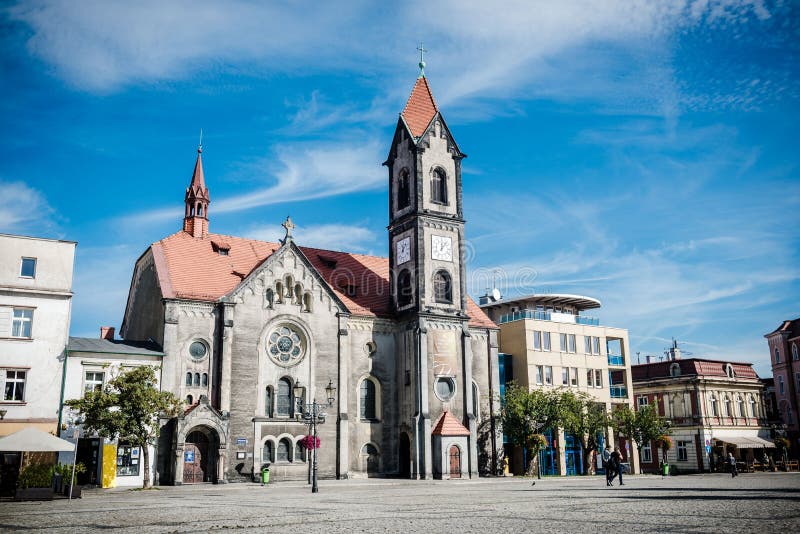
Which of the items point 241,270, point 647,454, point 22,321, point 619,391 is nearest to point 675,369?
point 619,391

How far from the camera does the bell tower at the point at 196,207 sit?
5525 cm

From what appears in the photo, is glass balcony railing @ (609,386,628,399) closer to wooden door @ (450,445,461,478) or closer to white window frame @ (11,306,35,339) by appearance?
wooden door @ (450,445,461,478)

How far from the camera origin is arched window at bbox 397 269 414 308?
5644 cm

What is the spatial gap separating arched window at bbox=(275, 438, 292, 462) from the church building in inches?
3.9

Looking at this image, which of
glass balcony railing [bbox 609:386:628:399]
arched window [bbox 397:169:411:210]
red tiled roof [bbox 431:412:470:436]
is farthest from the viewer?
glass balcony railing [bbox 609:386:628:399]

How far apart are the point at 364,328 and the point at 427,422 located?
28.1ft

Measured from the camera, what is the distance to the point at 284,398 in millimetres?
50500

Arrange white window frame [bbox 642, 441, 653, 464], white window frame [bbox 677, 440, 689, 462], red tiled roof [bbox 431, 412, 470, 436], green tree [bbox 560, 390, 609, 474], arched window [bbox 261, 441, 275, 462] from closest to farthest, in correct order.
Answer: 1. arched window [bbox 261, 441, 275, 462]
2. red tiled roof [bbox 431, 412, 470, 436]
3. green tree [bbox 560, 390, 609, 474]
4. white window frame [bbox 677, 440, 689, 462]
5. white window frame [bbox 642, 441, 653, 464]

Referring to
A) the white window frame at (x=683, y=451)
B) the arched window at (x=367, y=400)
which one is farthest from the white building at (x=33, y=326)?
the white window frame at (x=683, y=451)

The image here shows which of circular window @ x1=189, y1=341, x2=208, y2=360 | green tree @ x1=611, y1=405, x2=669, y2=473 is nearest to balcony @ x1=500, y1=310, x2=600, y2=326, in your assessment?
green tree @ x1=611, y1=405, x2=669, y2=473

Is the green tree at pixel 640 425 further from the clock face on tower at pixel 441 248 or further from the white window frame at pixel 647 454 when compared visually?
the clock face on tower at pixel 441 248

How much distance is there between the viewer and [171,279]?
48375 millimetres

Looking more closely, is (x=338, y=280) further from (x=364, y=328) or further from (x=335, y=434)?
(x=335, y=434)

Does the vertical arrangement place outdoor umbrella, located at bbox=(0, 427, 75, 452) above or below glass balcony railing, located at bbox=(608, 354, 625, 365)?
below
